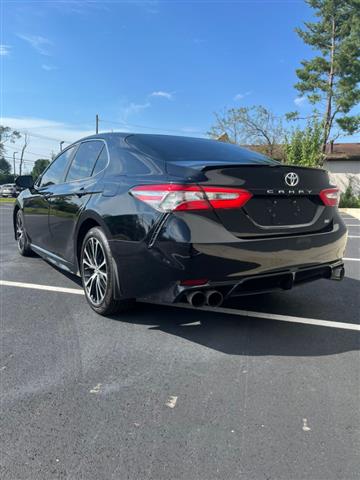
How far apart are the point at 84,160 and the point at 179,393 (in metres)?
2.66

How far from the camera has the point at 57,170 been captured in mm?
4738

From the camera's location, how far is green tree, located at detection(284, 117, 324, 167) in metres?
25.8

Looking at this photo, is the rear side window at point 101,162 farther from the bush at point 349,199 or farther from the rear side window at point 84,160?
the bush at point 349,199

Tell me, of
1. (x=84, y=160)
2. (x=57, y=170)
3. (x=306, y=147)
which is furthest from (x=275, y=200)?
(x=306, y=147)

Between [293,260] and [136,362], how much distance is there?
Result: 1.35 metres

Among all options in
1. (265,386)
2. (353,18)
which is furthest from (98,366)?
(353,18)

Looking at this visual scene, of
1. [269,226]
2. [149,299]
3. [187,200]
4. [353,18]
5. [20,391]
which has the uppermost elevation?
[353,18]

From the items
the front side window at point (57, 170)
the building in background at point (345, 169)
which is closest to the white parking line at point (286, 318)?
the front side window at point (57, 170)

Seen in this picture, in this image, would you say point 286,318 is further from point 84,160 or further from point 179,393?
point 84,160

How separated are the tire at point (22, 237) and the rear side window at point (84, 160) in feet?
5.78

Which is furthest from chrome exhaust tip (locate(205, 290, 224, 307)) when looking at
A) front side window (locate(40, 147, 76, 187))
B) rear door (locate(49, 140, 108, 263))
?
front side window (locate(40, 147, 76, 187))

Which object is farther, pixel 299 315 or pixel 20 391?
A: pixel 299 315

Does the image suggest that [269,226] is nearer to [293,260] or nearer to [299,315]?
[293,260]

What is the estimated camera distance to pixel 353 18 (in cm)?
2784
